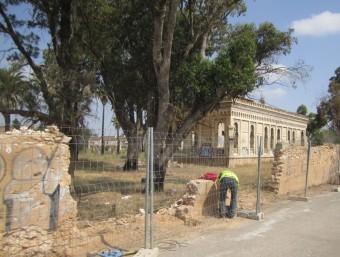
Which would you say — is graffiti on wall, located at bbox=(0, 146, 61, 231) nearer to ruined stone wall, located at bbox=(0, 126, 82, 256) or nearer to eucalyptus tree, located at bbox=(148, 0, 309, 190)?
ruined stone wall, located at bbox=(0, 126, 82, 256)

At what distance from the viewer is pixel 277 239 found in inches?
300

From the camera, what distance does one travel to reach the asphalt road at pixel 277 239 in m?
6.68

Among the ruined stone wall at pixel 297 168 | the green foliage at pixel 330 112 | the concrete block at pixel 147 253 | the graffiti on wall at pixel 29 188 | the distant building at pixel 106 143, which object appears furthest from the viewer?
the green foliage at pixel 330 112

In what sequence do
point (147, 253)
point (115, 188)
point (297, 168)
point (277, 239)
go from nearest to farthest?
point (147, 253)
point (277, 239)
point (115, 188)
point (297, 168)

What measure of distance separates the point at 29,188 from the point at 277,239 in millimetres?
4752

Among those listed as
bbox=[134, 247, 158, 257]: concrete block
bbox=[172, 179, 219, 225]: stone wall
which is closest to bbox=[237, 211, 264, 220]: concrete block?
bbox=[172, 179, 219, 225]: stone wall

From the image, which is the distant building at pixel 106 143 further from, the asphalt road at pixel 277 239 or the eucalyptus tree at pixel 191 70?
the eucalyptus tree at pixel 191 70

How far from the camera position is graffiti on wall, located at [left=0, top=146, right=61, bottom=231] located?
216 inches

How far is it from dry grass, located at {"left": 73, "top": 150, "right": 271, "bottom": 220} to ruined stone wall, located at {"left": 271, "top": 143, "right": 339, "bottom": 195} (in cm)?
94

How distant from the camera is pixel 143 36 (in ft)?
54.6

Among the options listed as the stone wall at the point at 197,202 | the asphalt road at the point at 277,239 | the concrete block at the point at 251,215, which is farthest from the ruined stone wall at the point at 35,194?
the concrete block at the point at 251,215

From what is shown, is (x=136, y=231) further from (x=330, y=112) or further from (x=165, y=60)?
(x=330, y=112)

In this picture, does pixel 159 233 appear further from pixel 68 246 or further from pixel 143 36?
pixel 143 36

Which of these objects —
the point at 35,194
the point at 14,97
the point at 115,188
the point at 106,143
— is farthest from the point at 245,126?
the point at 35,194
